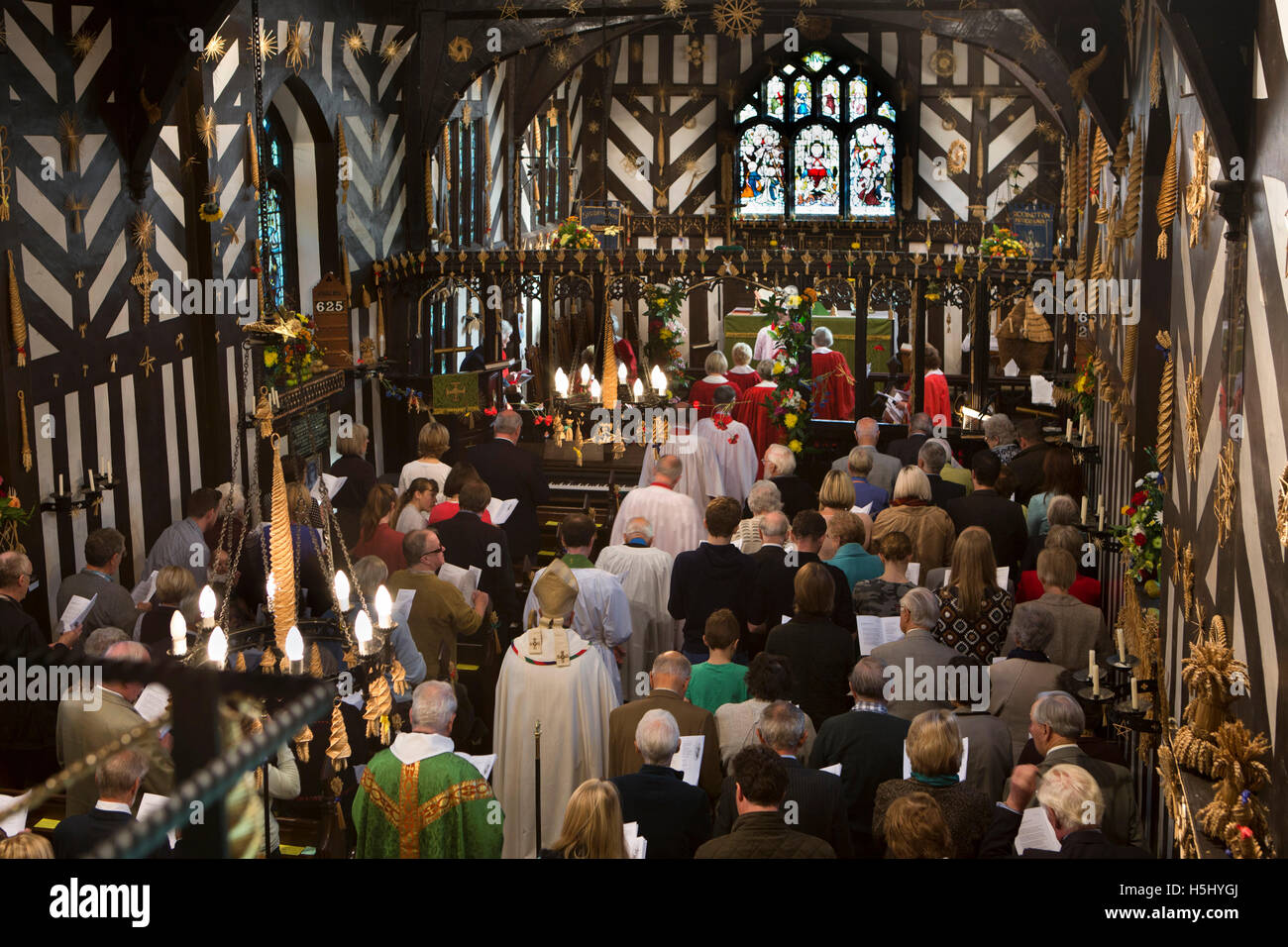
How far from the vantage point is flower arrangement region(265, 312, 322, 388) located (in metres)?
9.91

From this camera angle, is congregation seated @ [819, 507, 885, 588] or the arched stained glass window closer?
congregation seated @ [819, 507, 885, 588]

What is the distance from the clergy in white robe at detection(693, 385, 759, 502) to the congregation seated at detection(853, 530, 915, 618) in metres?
3.89

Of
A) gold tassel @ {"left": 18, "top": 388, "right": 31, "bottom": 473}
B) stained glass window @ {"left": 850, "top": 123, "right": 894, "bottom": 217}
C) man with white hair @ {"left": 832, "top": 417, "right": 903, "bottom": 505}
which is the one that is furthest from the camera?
stained glass window @ {"left": 850, "top": 123, "right": 894, "bottom": 217}

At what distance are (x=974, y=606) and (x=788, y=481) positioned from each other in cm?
278

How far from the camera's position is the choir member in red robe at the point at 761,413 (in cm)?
1154

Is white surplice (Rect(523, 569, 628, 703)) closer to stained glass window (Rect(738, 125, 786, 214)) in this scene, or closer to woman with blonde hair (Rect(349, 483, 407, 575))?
woman with blonde hair (Rect(349, 483, 407, 575))

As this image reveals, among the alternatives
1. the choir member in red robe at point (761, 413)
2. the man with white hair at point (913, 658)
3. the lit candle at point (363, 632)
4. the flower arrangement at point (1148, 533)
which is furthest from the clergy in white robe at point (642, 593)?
the choir member in red robe at point (761, 413)

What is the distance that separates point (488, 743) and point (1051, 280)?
275 inches

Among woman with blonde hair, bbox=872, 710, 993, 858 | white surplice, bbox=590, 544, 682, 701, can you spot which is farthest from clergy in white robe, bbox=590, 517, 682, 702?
woman with blonde hair, bbox=872, 710, 993, 858

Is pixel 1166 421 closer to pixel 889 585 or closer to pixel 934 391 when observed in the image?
pixel 889 585

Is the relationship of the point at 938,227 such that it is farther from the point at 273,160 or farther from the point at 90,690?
the point at 90,690

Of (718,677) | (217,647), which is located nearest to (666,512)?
(718,677)

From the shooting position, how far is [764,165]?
19.7m

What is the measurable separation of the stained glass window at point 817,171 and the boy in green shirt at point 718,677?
14.5 m
